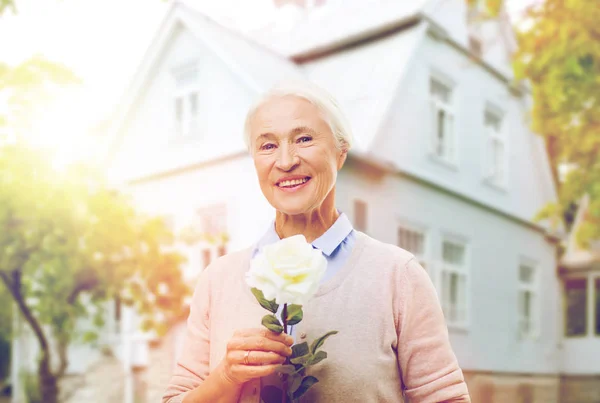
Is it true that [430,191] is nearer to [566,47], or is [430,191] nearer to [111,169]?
[566,47]

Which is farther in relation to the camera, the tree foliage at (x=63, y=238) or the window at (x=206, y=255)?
the window at (x=206, y=255)

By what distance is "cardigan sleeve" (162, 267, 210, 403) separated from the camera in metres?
1.07

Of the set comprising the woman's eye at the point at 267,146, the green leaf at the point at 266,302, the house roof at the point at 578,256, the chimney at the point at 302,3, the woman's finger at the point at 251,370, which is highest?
the chimney at the point at 302,3

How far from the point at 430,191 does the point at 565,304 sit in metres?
3.14

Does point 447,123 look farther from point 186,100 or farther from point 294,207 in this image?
point 294,207

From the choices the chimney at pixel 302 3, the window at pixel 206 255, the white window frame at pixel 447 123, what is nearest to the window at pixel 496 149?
the white window frame at pixel 447 123

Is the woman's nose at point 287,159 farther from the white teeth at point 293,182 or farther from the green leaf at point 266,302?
the green leaf at point 266,302

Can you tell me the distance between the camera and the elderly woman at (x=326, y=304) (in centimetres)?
97

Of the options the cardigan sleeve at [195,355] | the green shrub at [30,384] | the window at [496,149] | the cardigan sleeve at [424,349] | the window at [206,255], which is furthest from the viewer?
the window at [496,149]

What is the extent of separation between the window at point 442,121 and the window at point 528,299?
72.5 inches

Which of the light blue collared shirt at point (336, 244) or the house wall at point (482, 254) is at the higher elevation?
the house wall at point (482, 254)

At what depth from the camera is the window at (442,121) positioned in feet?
19.4

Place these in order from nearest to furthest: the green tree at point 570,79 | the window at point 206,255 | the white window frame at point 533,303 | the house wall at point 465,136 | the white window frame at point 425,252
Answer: the green tree at point 570,79
the window at point 206,255
the house wall at point 465,136
the white window frame at point 425,252
the white window frame at point 533,303

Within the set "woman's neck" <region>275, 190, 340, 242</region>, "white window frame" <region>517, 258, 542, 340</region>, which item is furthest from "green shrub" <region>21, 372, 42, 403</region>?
"woman's neck" <region>275, 190, 340, 242</region>
